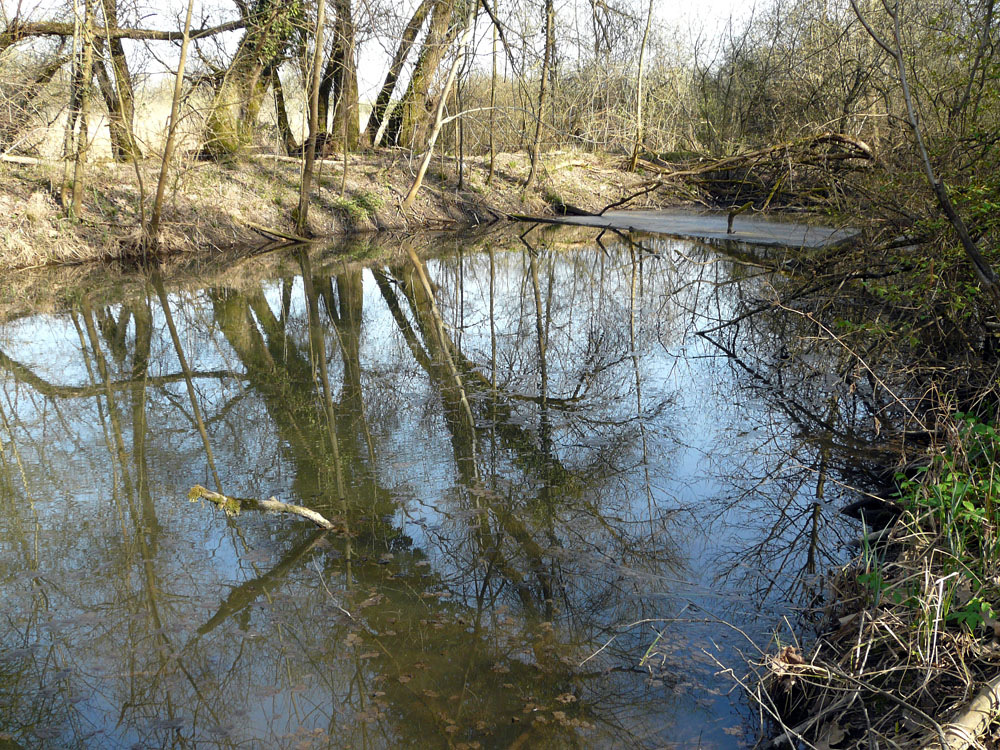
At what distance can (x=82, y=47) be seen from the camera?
14031 mm

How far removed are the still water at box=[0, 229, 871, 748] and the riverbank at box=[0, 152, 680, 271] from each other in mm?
4247

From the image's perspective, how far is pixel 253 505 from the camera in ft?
16.7

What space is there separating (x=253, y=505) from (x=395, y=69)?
60.1 feet

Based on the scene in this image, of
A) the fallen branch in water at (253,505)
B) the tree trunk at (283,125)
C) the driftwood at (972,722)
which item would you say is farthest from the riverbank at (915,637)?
the tree trunk at (283,125)

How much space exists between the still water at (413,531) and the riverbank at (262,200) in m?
4.25

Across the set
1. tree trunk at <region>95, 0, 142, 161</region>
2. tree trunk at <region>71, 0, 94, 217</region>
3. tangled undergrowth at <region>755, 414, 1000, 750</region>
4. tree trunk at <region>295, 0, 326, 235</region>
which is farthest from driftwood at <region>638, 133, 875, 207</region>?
tree trunk at <region>95, 0, 142, 161</region>

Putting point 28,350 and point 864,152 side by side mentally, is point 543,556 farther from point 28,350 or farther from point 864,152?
point 28,350

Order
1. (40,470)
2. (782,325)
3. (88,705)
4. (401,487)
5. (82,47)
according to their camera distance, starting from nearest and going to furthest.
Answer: (88,705) → (401,487) → (40,470) → (782,325) → (82,47)

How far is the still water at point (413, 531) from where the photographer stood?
3.31 meters

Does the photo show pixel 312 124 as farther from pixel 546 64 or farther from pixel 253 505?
pixel 253 505

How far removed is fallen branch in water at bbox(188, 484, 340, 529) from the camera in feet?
15.4

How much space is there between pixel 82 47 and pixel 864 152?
43.3ft

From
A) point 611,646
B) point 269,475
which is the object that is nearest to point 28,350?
point 269,475

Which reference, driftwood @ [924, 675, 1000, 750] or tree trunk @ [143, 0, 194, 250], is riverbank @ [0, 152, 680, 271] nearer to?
tree trunk @ [143, 0, 194, 250]
